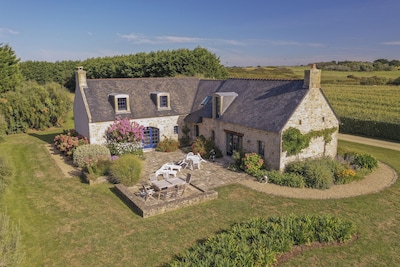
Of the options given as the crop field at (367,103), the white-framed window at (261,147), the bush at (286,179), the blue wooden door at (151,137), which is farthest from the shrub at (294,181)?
the crop field at (367,103)

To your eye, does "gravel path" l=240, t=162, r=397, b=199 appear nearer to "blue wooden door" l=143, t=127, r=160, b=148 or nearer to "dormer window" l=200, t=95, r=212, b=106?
"dormer window" l=200, t=95, r=212, b=106

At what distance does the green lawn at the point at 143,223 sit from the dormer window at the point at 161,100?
9654mm

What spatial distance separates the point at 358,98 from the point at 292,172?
32768mm

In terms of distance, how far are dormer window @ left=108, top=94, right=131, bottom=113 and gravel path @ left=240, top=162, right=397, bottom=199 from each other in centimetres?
1156

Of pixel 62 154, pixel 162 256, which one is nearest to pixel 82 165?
pixel 62 154

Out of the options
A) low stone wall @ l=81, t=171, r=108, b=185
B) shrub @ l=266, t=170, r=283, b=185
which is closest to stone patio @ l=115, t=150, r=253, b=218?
shrub @ l=266, t=170, r=283, b=185

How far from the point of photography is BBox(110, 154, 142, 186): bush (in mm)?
16641

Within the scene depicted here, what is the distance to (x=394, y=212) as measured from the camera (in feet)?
45.0

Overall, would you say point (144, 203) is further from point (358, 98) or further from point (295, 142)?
point (358, 98)

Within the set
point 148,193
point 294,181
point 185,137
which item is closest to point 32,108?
point 185,137

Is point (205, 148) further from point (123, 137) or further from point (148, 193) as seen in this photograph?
point (148, 193)

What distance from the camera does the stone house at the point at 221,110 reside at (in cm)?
1834

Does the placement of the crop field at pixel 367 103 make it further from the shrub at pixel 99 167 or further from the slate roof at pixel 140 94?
the shrub at pixel 99 167

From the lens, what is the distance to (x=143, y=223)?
12.8 meters
